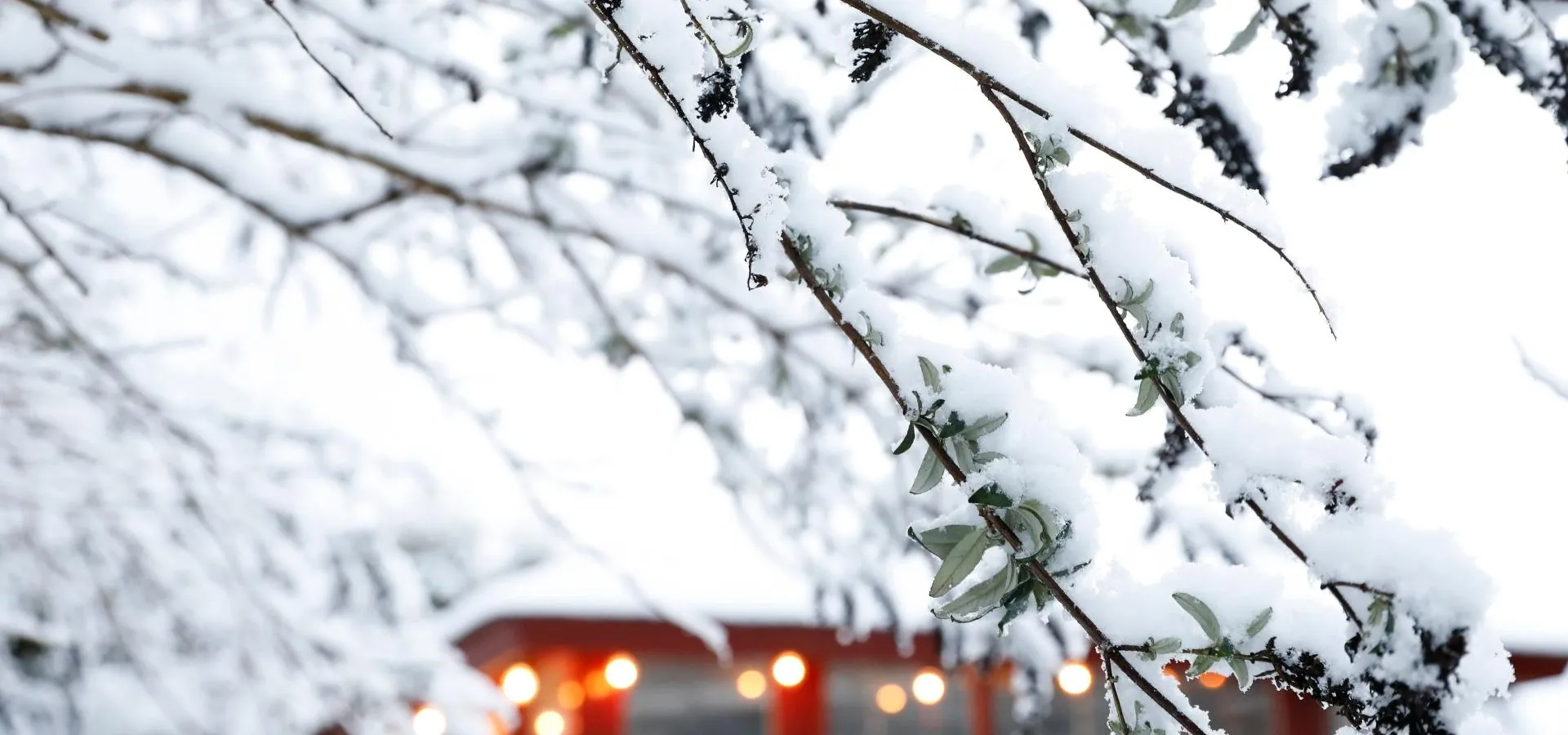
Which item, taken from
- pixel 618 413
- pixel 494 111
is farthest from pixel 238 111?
pixel 618 413

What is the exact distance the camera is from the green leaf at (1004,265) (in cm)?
113

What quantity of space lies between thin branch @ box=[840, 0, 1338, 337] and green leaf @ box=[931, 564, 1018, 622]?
0.84 feet

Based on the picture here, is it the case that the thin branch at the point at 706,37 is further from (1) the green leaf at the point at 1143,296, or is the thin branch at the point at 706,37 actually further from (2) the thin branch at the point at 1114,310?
(1) the green leaf at the point at 1143,296

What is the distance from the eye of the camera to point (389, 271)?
2.16 m

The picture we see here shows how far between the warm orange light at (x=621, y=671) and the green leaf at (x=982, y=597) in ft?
22.3

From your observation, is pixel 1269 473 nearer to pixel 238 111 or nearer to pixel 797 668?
pixel 238 111

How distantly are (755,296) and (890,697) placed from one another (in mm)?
7922

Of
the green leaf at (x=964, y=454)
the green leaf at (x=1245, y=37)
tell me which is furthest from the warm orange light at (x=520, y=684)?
the green leaf at (x=964, y=454)

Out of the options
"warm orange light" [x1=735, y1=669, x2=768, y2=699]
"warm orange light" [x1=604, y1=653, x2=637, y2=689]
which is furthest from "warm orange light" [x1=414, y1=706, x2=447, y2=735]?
"warm orange light" [x1=735, y1=669, x2=768, y2=699]

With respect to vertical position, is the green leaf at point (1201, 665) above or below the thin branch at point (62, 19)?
below

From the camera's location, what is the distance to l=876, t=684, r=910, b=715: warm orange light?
30.9 ft

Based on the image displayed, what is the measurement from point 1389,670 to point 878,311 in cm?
37

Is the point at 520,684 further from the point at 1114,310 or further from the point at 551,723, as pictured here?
the point at 1114,310

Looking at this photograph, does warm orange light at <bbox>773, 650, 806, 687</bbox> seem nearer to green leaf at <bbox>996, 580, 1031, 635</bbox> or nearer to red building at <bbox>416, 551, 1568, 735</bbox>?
red building at <bbox>416, 551, 1568, 735</bbox>
